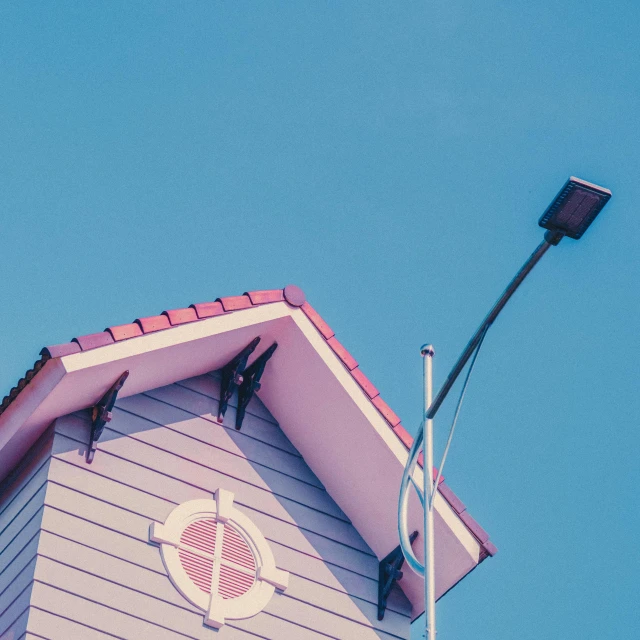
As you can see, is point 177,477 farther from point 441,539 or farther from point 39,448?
point 441,539

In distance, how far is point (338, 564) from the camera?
8227mm

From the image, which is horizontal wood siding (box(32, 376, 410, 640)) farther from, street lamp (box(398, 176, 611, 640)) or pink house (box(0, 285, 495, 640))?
street lamp (box(398, 176, 611, 640))

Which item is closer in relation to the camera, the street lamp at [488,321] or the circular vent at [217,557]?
the street lamp at [488,321]

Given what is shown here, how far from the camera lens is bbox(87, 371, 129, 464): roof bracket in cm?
755

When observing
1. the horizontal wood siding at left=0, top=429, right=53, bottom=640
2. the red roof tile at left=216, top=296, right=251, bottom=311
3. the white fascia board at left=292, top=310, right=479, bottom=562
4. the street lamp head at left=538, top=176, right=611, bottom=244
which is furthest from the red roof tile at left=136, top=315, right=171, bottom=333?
the street lamp head at left=538, top=176, right=611, bottom=244

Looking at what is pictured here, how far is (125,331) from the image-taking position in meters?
7.35

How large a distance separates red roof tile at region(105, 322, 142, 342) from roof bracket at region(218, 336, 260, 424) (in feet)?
4.03

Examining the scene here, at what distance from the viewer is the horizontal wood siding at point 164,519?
6.95 meters

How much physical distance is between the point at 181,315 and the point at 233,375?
3.27ft

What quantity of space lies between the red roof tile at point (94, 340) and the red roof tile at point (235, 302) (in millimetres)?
1028

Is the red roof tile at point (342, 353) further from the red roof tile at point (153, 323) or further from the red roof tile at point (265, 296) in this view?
the red roof tile at point (153, 323)

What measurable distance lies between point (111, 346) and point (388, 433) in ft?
7.33

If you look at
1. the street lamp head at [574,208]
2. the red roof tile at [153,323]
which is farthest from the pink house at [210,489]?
the street lamp head at [574,208]

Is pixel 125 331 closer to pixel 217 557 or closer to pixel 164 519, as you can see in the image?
pixel 164 519
